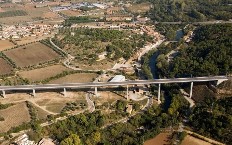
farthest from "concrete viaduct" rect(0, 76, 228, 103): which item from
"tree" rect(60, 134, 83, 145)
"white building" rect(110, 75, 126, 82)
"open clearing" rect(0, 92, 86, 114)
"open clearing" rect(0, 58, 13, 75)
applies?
"tree" rect(60, 134, 83, 145)

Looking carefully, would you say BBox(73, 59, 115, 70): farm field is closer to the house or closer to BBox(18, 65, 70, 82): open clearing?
BBox(18, 65, 70, 82): open clearing

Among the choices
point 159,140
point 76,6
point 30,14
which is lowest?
point 159,140

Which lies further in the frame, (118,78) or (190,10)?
(190,10)

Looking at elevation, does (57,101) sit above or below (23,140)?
above

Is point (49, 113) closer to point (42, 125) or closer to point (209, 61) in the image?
point (42, 125)

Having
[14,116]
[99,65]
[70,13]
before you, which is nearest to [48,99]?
[14,116]

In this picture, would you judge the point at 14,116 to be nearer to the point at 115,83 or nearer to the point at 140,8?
the point at 115,83

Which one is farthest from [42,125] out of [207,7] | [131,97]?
[207,7]

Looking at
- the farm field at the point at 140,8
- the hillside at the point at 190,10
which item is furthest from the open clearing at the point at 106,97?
the farm field at the point at 140,8
